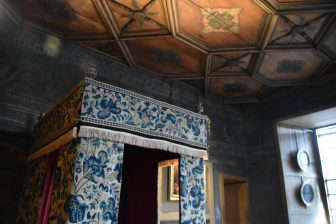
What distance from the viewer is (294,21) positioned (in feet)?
16.7

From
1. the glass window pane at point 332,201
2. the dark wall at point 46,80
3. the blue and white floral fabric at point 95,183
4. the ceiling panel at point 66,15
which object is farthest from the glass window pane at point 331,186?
the blue and white floral fabric at point 95,183

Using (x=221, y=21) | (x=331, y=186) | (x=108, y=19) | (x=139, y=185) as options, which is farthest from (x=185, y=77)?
(x=331, y=186)

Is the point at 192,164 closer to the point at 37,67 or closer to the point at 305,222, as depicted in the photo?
the point at 37,67

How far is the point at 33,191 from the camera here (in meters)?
3.66

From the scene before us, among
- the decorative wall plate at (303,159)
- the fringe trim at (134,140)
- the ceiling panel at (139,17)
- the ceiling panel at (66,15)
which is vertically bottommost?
the fringe trim at (134,140)

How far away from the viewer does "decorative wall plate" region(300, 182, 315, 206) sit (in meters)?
7.36

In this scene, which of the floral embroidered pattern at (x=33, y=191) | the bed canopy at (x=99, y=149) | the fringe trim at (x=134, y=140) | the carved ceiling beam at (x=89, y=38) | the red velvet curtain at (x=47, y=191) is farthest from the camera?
the carved ceiling beam at (x=89, y=38)

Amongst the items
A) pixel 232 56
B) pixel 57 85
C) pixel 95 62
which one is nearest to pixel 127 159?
pixel 57 85

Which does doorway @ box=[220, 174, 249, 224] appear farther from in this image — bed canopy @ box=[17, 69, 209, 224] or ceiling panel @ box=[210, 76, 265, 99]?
bed canopy @ box=[17, 69, 209, 224]

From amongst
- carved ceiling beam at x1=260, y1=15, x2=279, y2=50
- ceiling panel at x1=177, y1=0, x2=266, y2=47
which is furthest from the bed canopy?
carved ceiling beam at x1=260, y1=15, x2=279, y2=50

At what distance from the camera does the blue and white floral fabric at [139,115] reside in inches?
110

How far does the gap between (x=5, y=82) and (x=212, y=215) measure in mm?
5112

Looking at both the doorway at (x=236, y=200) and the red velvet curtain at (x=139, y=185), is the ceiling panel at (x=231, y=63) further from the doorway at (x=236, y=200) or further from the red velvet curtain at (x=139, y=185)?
the red velvet curtain at (x=139, y=185)

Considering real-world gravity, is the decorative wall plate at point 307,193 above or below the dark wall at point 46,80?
below
